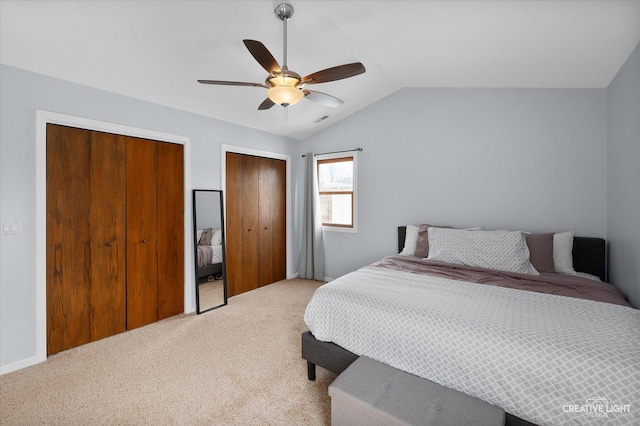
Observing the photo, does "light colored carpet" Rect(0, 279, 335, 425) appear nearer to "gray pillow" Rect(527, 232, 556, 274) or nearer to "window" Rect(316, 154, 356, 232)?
"window" Rect(316, 154, 356, 232)

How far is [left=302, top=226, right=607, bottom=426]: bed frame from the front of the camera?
1936 millimetres

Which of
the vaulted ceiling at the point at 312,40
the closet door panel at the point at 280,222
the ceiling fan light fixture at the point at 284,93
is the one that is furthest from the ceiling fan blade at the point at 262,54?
the closet door panel at the point at 280,222

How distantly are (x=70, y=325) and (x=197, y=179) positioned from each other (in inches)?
73.9

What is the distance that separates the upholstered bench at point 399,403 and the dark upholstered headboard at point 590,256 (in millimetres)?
2327

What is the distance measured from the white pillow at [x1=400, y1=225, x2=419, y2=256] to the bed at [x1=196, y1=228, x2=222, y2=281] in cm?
236

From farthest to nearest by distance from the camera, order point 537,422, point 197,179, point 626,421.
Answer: point 197,179 < point 537,422 < point 626,421

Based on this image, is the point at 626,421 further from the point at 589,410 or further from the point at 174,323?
the point at 174,323

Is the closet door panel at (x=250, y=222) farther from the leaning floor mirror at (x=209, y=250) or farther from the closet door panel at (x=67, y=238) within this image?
the closet door panel at (x=67, y=238)

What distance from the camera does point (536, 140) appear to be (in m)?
3.15

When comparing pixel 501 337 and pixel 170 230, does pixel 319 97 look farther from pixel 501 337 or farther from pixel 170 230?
pixel 170 230

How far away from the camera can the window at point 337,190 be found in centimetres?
455

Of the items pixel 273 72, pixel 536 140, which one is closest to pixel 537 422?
pixel 273 72

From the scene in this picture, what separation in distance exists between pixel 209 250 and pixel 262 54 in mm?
2621

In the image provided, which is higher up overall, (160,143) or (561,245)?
(160,143)
